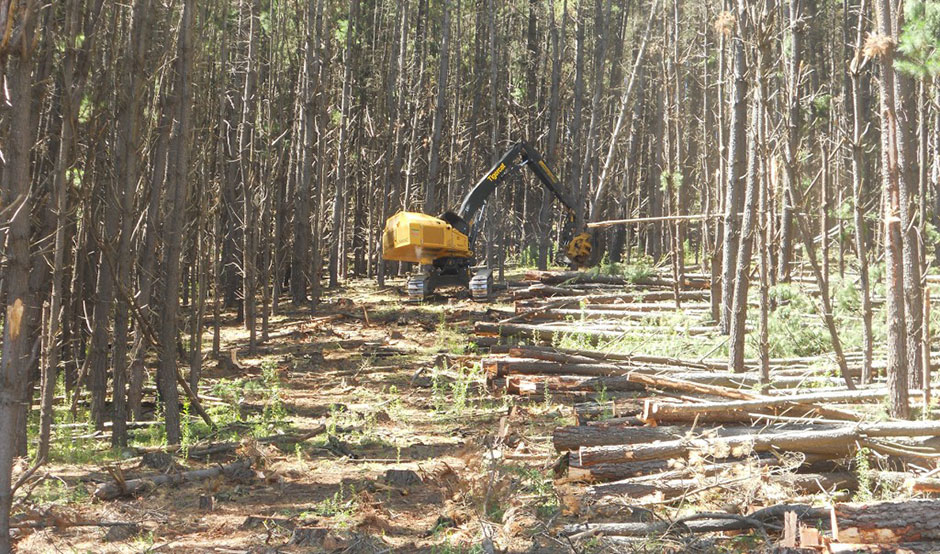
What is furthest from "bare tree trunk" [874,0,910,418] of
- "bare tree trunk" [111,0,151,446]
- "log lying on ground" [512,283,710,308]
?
"log lying on ground" [512,283,710,308]

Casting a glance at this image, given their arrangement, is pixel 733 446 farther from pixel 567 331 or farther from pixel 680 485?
pixel 567 331

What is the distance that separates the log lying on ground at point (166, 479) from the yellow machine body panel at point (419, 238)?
32.9 feet

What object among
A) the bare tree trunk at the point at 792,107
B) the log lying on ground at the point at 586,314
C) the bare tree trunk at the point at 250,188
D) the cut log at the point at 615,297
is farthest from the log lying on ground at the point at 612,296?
the bare tree trunk at the point at 250,188

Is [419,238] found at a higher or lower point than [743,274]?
higher

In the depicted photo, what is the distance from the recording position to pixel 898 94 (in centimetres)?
764

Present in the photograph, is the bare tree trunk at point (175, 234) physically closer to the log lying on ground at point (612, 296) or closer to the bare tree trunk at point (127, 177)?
the bare tree trunk at point (127, 177)

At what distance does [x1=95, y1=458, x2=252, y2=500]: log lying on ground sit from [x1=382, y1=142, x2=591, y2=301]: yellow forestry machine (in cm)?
1016

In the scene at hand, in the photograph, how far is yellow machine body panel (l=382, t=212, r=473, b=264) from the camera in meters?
17.5

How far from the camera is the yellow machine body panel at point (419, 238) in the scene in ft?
57.4

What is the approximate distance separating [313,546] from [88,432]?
430 cm

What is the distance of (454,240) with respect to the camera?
1842 centimetres

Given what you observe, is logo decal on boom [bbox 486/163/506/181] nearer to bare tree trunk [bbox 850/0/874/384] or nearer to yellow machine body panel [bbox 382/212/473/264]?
yellow machine body panel [bbox 382/212/473/264]

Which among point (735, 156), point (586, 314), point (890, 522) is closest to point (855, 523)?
point (890, 522)

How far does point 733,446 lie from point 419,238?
11.5m
